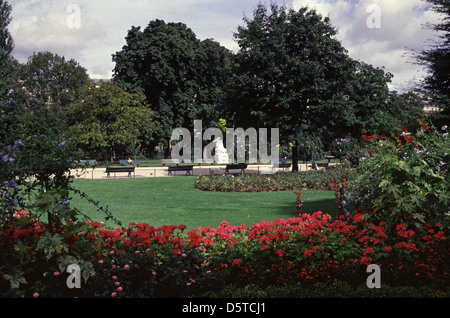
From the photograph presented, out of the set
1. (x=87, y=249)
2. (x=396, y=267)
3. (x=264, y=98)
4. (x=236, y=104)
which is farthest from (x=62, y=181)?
(x=236, y=104)

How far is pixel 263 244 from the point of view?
518cm

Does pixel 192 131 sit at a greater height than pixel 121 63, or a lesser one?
lesser

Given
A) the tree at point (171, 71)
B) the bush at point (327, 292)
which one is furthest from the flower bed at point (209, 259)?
the tree at point (171, 71)

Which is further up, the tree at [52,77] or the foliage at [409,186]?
the tree at [52,77]

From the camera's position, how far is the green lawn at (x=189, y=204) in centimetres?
1101

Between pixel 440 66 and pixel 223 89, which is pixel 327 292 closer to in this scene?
pixel 440 66

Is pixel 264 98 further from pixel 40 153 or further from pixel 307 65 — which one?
pixel 40 153

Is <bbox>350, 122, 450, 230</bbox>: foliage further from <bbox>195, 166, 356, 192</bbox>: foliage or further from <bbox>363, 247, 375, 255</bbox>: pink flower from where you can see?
<bbox>195, 166, 356, 192</bbox>: foliage

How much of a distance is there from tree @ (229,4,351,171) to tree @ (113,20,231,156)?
47.8 feet

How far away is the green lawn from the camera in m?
11.0

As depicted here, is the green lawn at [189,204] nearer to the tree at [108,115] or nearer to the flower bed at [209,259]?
the flower bed at [209,259]

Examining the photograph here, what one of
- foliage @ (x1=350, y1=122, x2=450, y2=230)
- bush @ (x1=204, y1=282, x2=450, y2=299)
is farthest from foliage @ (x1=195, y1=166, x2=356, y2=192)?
bush @ (x1=204, y1=282, x2=450, y2=299)

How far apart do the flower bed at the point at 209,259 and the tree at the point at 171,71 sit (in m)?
31.8

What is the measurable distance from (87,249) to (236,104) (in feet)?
59.9
